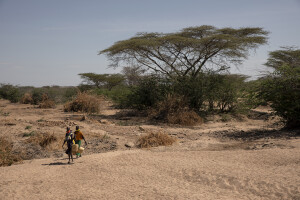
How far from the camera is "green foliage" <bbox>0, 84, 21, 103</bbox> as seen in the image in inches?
1035

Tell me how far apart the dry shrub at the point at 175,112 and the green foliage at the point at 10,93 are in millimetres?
17498

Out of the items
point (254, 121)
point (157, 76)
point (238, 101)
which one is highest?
point (157, 76)

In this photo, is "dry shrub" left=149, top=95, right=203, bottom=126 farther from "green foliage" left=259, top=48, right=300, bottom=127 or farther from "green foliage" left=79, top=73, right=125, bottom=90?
"green foliage" left=79, top=73, right=125, bottom=90

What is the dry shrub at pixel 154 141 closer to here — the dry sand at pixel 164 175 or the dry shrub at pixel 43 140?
the dry sand at pixel 164 175

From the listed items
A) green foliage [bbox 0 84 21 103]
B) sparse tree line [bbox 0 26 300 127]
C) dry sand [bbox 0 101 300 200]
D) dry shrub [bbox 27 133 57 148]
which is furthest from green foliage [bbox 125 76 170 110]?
green foliage [bbox 0 84 21 103]

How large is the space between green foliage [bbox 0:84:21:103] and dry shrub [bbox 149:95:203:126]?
57.4ft

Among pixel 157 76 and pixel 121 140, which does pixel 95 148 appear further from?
pixel 157 76

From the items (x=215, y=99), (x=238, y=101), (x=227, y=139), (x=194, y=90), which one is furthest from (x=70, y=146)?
(x=238, y=101)

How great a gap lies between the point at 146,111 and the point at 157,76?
1.93m

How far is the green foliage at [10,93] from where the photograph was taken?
26.3 meters

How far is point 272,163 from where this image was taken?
5.51m

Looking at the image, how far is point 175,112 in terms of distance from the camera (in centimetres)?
1289

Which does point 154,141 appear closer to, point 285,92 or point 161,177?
point 161,177

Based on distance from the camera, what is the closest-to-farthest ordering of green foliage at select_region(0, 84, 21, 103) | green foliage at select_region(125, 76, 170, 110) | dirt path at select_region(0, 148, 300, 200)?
dirt path at select_region(0, 148, 300, 200) < green foliage at select_region(125, 76, 170, 110) < green foliage at select_region(0, 84, 21, 103)
